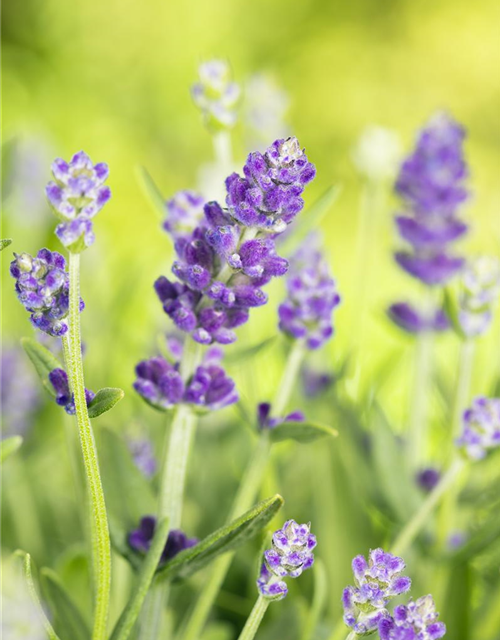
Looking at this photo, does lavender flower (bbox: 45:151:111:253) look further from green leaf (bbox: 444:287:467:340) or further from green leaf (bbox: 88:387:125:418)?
green leaf (bbox: 444:287:467:340)

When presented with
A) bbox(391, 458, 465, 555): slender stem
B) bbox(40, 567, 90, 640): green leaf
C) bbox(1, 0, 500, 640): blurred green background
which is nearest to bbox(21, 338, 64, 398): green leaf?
bbox(40, 567, 90, 640): green leaf

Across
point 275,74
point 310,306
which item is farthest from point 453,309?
point 275,74

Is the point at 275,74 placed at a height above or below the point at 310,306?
above

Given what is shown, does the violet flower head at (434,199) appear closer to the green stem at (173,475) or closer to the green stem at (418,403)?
the green stem at (418,403)

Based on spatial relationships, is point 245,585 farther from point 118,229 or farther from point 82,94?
point 82,94

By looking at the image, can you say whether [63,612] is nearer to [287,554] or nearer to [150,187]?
[287,554]

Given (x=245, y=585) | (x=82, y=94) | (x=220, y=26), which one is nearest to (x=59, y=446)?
(x=245, y=585)
